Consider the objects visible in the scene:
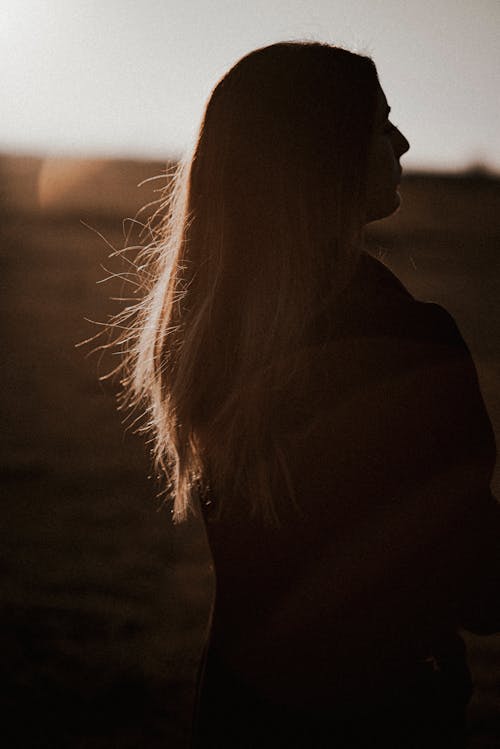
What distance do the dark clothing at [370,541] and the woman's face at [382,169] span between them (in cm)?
13

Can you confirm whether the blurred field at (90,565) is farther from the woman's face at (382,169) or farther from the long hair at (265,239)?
the long hair at (265,239)

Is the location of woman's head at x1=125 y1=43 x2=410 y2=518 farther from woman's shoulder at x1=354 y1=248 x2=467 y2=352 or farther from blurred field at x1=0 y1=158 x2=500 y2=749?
blurred field at x1=0 y1=158 x2=500 y2=749

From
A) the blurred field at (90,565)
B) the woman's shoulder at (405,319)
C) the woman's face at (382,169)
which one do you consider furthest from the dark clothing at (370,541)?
the blurred field at (90,565)

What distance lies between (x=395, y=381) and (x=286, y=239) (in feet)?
0.77

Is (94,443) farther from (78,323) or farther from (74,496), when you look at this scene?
(78,323)

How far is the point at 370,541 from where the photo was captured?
2.81 feet

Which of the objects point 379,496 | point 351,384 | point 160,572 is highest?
point 351,384

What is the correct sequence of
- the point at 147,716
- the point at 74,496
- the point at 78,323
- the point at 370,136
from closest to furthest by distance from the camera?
the point at 370,136 < the point at 147,716 < the point at 74,496 < the point at 78,323

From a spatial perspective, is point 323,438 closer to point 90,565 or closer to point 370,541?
point 370,541

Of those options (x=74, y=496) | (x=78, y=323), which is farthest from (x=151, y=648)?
(x=78, y=323)

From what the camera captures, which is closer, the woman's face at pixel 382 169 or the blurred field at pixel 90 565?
the woman's face at pixel 382 169

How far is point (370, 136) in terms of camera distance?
36.9 inches

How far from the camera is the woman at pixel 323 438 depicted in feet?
A: 2.75

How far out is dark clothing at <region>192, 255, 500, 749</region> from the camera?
83 cm
